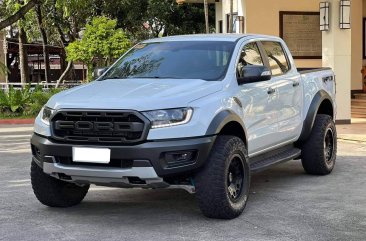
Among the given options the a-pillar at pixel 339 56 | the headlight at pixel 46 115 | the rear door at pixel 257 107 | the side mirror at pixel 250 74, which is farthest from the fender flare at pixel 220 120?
the a-pillar at pixel 339 56

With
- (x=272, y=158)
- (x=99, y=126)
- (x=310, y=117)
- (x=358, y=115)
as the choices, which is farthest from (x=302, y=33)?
(x=99, y=126)

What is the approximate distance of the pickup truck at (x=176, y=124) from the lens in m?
5.16

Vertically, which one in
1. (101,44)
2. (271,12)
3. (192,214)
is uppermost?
(271,12)

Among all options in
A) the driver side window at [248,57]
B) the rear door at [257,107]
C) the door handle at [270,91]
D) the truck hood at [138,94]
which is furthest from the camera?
the door handle at [270,91]

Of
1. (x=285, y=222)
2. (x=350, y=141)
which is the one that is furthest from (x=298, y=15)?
(x=285, y=222)

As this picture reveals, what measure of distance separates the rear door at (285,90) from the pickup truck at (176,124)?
0.7 inches

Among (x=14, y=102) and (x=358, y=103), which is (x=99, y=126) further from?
(x=14, y=102)

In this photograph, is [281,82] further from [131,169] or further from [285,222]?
[131,169]

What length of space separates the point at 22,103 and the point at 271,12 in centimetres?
747

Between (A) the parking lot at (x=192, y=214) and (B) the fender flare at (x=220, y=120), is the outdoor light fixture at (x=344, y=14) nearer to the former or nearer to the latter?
(A) the parking lot at (x=192, y=214)

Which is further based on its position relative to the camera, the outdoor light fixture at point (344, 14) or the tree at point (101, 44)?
the tree at point (101, 44)

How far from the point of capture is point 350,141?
11000 mm

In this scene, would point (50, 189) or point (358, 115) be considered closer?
point (50, 189)

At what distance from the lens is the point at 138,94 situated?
539 cm
